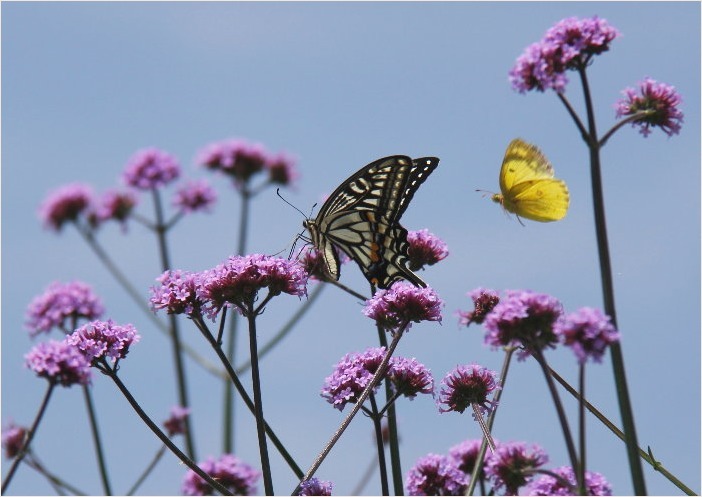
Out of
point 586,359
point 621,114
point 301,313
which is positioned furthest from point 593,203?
point 301,313

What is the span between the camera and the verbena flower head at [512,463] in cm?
616

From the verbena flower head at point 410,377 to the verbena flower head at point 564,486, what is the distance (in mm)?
917

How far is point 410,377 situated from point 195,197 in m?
9.76

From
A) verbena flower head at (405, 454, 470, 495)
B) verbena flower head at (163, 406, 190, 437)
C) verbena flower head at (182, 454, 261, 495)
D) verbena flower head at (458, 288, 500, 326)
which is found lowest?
verbena flower head at (405, 454, 470, 495)

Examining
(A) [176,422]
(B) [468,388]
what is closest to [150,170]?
(A) [176,422]

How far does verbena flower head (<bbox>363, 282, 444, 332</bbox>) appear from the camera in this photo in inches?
241

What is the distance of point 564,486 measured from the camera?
16.6 ft

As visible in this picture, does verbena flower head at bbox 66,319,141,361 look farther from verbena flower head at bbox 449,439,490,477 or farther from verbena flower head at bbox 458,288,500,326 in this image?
verbena flower head at bbox 449,439,490,477

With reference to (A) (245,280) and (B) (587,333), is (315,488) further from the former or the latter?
(B) (587,333)

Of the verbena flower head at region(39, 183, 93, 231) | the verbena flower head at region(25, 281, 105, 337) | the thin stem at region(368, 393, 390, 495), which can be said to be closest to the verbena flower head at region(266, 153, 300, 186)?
the verbena flower head at region(39, 183, 93, 231)

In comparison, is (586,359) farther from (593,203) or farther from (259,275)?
(259,275)

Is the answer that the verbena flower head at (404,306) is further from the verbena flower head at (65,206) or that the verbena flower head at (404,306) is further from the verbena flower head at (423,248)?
the verbena flower head at (65,206)

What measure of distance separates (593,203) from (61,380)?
4.20m

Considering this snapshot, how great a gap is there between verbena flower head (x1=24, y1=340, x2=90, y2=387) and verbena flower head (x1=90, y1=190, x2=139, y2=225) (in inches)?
312
